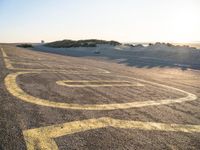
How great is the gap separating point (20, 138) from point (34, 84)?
4184 mm

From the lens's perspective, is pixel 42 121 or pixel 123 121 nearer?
pixel 42 121

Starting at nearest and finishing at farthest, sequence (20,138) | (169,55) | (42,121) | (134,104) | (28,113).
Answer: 1. (20,138)
2. (42,121)
3. (28,113)
4. (134,104)
5. (169,55)

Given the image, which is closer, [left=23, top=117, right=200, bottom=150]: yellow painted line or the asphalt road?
[left=23, top=117, right=200, bottom=150]: yellow painted line

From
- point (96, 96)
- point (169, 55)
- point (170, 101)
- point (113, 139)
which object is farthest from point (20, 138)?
point (169, 55)

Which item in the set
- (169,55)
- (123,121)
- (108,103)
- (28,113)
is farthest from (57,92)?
(169,55)

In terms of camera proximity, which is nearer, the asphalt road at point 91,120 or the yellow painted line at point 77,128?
the yellow painted line at point 77,128

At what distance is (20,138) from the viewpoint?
11.8 feet

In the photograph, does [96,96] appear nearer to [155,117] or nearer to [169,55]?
[155,117]

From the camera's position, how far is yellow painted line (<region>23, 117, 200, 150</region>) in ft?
11.5

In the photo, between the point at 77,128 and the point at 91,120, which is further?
the point at 91,120

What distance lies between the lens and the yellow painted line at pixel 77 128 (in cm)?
349

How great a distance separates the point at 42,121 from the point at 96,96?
2508 mm

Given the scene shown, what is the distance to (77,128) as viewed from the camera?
13.7 feet

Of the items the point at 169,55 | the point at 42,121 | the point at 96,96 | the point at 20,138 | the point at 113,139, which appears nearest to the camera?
the point at 20,138
